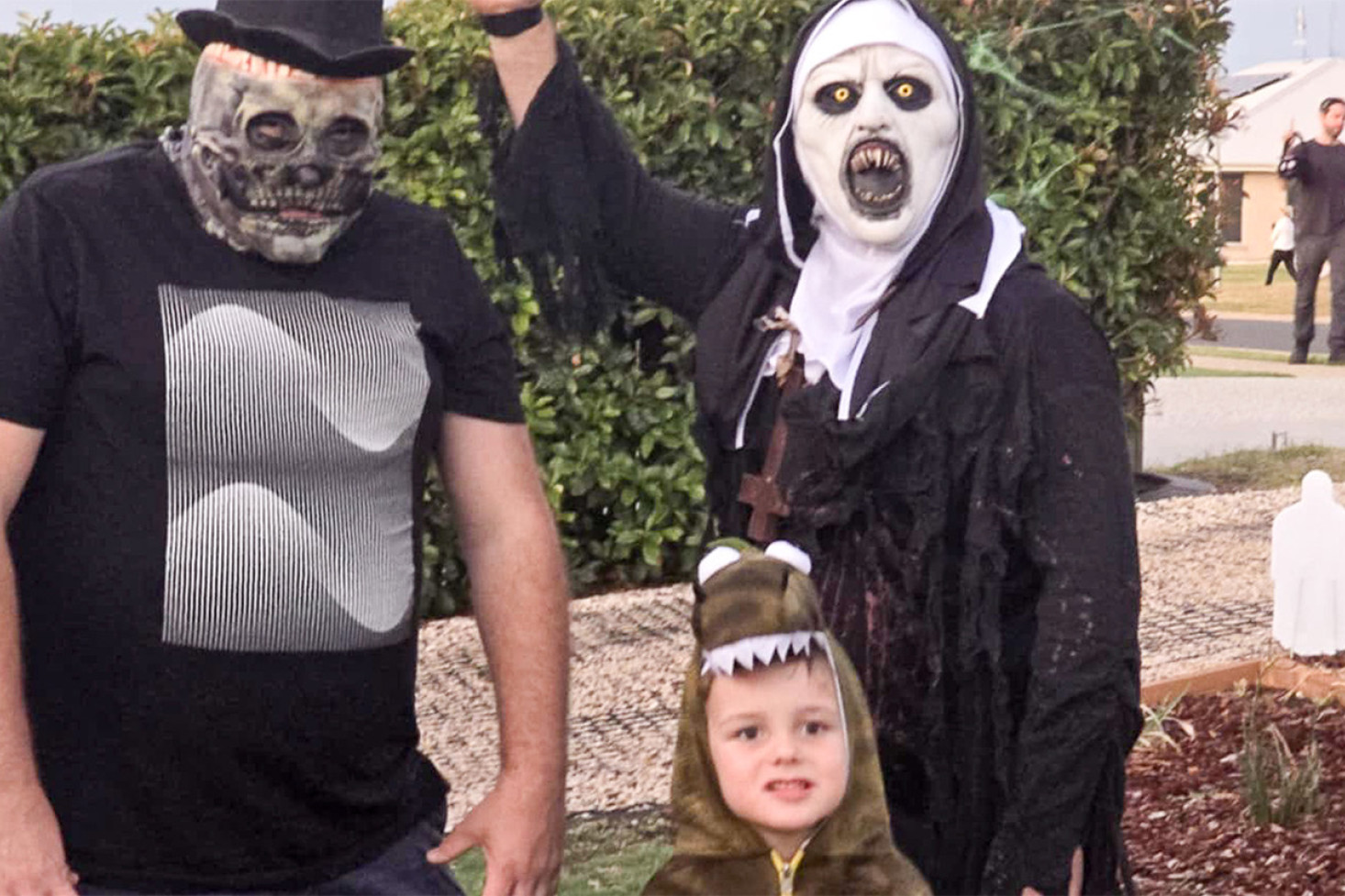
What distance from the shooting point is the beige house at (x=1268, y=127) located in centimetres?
3103

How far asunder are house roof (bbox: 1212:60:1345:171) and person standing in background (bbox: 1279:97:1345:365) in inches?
564

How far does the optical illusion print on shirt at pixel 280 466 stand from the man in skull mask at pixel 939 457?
532mm

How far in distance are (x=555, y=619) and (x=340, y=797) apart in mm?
374

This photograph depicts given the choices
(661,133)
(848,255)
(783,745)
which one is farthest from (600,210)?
(661,133)

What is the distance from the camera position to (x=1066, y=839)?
2729 millimetres

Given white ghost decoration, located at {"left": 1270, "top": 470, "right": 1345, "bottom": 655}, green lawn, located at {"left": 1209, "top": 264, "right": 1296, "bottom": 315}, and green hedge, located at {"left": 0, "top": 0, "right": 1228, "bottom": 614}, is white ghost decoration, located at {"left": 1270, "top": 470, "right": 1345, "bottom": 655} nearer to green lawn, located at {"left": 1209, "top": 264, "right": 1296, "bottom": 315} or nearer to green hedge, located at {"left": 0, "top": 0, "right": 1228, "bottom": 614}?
green hedge, located at {"left": 0, "top": 0, "right": 1228, "bottom": 614}

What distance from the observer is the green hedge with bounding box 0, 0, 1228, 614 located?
635 centimetres

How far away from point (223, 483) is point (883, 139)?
946 mm

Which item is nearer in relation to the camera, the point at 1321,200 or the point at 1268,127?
the point at 1321,200

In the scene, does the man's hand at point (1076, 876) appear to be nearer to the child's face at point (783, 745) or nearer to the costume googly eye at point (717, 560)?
the child's face at point (783, 745)

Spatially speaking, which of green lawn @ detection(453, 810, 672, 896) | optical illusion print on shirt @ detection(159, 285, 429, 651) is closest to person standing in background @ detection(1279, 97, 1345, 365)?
green lawn @ detection(453, 810, 672, 896)

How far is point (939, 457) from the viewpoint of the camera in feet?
9.06

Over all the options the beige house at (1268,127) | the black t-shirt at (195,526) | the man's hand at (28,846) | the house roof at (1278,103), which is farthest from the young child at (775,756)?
the house roof at (1278,103)

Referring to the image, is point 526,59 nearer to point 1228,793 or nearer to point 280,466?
point 280,466
